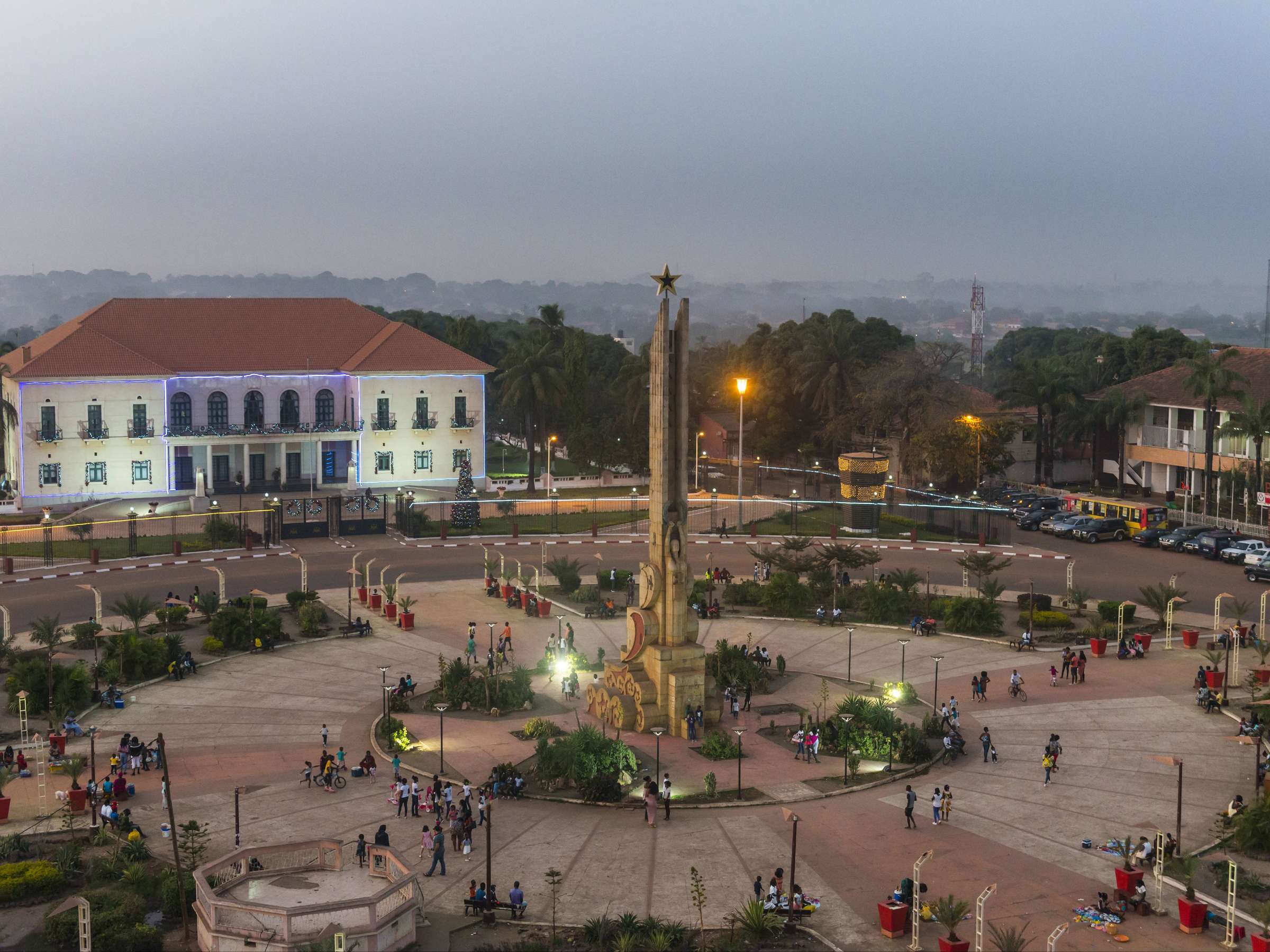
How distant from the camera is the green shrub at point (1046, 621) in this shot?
5272 cm

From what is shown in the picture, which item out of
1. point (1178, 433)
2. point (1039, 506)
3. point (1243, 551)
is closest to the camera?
point (1243, 551)

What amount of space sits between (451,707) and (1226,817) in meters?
23.2

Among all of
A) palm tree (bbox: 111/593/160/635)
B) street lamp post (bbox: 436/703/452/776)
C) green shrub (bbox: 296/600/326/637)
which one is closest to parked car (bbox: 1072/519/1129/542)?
green shrub (bbox: 296/600/326/637)

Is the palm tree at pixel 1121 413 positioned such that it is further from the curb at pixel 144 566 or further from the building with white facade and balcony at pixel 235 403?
the curb at pixel 144 566

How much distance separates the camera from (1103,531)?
72875 millimetres

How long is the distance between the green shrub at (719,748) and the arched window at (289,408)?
5436 centimetres

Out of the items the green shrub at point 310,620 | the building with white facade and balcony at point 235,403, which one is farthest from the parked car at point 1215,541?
the building with white facade and balcony at point 235,403

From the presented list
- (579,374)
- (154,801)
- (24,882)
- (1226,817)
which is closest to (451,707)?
(154,801)

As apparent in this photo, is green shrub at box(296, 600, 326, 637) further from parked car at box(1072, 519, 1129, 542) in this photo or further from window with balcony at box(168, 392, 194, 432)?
parked car at box(1072, 519, 1129, 542)

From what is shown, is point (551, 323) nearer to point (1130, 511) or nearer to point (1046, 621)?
point (1130, 511)

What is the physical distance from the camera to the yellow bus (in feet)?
240

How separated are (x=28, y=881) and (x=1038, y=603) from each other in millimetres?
40452

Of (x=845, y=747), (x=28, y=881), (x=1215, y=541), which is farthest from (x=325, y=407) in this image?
(x=28, y=881)

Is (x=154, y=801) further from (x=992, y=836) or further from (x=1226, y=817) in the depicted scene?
(x=1226, y=817)
